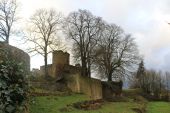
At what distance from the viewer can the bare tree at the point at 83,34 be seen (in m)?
49.7

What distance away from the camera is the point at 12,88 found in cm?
688

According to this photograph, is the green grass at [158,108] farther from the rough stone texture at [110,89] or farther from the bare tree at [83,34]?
the bare tree at [83,34]

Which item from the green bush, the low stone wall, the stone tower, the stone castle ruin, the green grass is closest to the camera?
the green bush

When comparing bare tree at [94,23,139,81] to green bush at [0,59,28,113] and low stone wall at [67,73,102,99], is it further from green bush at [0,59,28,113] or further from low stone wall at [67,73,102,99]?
green bush at [0,59,28,113]

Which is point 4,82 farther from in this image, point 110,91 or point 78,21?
point 110,91

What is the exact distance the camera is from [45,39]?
47438 mm

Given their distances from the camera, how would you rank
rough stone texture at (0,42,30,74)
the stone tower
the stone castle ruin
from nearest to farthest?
rough stone texture at (0,42,30,74), the stone castle ruin, the stone tower

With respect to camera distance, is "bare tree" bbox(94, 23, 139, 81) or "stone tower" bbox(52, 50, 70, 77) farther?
"bare tree" bbox(94, 23, 139, 81)

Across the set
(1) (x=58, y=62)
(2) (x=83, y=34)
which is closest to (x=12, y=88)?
(1) (x=58, y=62)

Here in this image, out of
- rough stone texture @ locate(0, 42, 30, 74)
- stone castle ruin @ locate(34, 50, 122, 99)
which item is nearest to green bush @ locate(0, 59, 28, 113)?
rough stone texture @ locate(0, 42, 30, 74)

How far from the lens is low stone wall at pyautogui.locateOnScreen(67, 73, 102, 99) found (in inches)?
1627

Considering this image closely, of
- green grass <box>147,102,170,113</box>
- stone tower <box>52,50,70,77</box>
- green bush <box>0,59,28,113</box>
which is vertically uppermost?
stone tower <box>52,50,70,77</box>

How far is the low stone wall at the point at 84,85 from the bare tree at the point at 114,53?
620cm

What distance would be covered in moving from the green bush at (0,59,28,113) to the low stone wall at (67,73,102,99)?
110 ft
